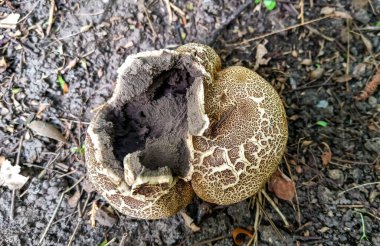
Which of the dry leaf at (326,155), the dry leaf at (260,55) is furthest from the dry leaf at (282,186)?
the dry leaf at (260,55)

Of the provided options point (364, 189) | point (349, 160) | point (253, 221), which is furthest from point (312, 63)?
point (253, 221)

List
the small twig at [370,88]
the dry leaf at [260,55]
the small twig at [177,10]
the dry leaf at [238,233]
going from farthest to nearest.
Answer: the small twig at [177,10] → the dry leaf at [260,55] → the small twig at [370,88] → the dry leaf at [238,233]

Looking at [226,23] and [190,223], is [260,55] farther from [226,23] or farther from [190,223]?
[190,223]

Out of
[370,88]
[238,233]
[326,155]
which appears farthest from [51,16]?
[370,88]

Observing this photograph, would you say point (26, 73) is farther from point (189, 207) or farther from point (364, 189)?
point (364, 189)

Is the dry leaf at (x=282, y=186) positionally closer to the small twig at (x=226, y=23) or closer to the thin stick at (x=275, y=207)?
the thin stick at (x=275, y=207)

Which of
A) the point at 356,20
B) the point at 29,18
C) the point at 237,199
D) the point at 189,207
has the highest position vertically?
the point at 29,18

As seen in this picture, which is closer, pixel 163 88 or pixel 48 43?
pixel 163 88
